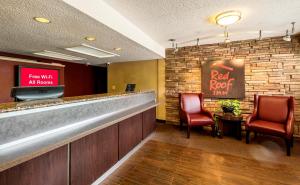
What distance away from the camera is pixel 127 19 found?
9.11ft

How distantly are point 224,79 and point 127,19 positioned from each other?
10.2 feet

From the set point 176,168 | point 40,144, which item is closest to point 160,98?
point 176,168

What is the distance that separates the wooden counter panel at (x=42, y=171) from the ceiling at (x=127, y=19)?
5.20 feet

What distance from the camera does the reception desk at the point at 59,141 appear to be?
124 cm

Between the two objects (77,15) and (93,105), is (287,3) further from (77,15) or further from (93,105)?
(93,105)

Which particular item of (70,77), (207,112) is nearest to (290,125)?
(207,112)

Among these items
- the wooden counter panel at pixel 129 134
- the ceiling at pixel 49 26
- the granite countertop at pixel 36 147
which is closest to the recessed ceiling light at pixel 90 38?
the ceiling at pixel 49 26

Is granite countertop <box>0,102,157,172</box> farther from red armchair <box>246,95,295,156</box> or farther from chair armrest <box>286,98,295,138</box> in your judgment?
chair armrest <box>286,98,295,138</box>

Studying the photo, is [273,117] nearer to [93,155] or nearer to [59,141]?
[93,155]

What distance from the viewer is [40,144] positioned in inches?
53.1

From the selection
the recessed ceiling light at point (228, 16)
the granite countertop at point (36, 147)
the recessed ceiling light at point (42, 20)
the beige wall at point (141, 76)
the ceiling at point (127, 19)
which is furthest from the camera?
the beige wall at point (141, 76)

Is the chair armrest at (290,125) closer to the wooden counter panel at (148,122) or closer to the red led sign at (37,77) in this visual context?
the wooden counter panel at (148,122)

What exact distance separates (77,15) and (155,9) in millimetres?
1168

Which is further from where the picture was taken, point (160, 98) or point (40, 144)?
point (160, 98)
